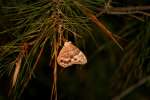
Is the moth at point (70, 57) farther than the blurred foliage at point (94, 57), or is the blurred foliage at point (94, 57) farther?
the blurred foliage at point (94, 57)

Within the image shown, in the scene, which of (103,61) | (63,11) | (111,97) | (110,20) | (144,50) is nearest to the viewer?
(63,11)

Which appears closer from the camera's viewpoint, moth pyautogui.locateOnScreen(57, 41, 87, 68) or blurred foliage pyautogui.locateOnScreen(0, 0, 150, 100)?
moth pyautogui.locateOnScreen(57, 41, 87, 68)

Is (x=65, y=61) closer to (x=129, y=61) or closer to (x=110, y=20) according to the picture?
(x=129, y=61)

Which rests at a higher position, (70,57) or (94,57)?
(70,57)

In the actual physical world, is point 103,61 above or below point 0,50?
below

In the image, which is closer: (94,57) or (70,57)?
(70,57)

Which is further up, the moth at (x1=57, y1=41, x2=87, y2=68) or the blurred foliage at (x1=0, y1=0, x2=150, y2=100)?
the moth at (x1=57, y1=41, x2=87, y2=68)

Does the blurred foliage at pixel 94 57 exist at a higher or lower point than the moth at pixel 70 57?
lower

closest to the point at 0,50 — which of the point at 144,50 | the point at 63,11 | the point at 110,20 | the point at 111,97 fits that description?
the point at 63,11
